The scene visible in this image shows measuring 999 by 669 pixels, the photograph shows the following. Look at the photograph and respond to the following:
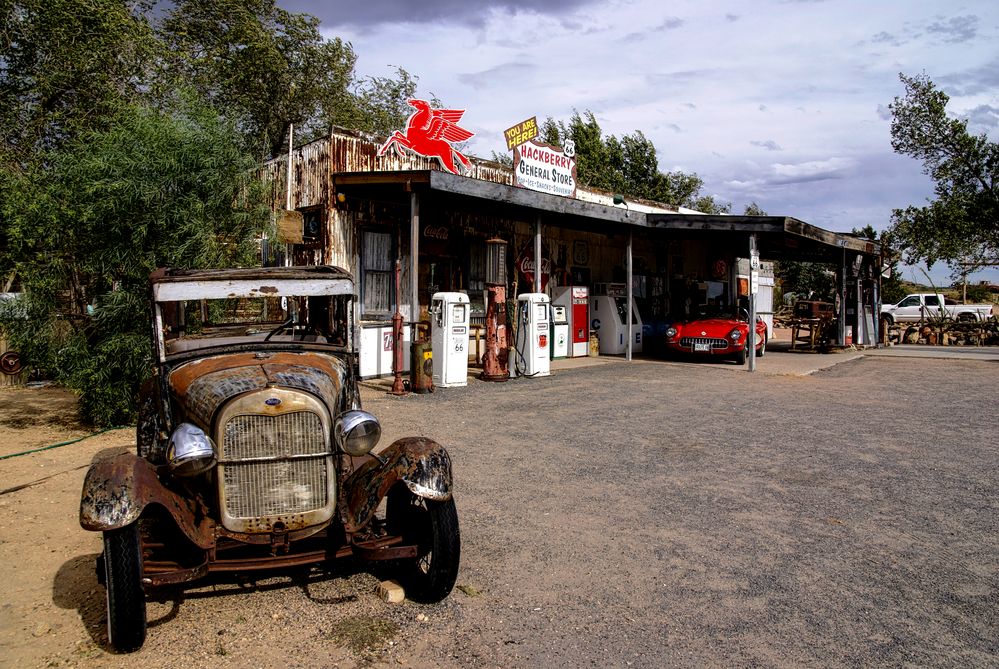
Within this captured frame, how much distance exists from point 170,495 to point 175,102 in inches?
277

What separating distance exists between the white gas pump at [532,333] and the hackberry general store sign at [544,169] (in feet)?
9.00

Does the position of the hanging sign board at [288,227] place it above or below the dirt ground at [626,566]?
above

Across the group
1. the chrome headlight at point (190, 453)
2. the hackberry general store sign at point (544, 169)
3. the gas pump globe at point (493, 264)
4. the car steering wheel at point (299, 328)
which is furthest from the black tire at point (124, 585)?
the gas pump globe at point (493, 264)

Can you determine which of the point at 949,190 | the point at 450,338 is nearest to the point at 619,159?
the point at 949,190

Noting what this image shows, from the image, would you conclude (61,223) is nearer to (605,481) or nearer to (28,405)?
(28,405)

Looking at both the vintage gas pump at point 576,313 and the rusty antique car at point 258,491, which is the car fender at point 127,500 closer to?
the rusty antique car at point 258,491

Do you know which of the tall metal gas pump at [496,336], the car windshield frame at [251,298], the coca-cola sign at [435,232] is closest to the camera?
the car windshield frame at [251,298]

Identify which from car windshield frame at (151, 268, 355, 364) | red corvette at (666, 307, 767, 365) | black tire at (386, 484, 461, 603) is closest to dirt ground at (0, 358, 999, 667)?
black tire at (386, 484, 461, 603)

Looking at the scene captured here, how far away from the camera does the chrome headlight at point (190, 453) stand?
3205 mm

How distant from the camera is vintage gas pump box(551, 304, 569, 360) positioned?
16.5 meters

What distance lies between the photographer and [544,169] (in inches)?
585

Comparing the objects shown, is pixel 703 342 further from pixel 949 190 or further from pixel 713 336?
pixel 949 190

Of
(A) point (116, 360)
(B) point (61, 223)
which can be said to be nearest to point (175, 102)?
(B) point (61, 223)

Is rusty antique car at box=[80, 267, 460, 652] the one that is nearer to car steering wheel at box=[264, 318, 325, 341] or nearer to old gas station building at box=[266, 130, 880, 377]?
car steering wheel at box=[264, 318, 325, 341]
